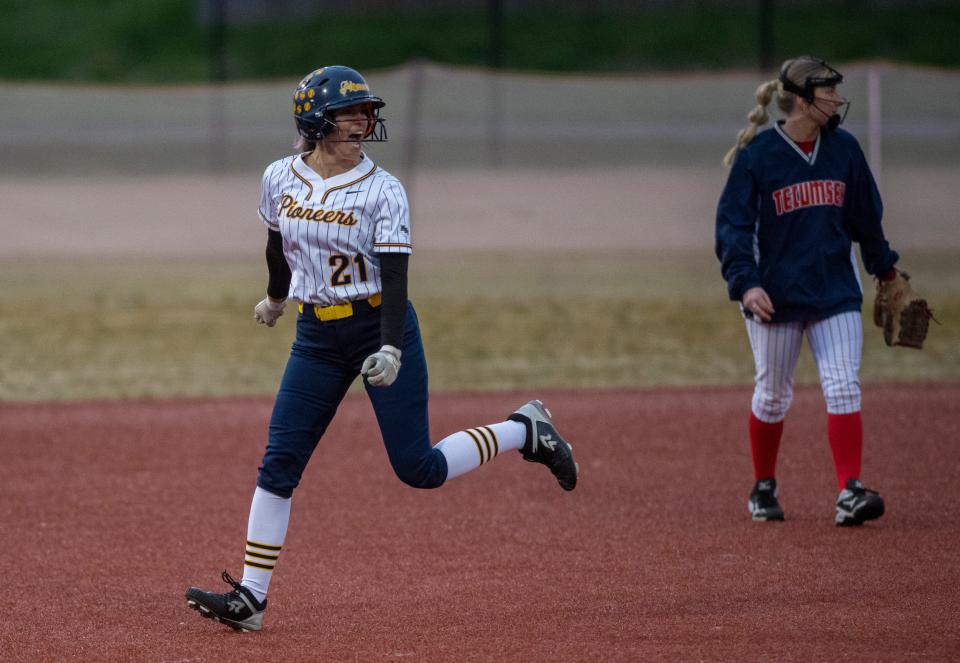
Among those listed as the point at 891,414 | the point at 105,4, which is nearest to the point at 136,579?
the point at 891,414

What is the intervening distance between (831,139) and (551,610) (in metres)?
2.76

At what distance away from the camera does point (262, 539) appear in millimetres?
5254

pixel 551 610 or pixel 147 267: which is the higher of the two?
pixel 551 610

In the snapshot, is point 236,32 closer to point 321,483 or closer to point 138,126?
point 138,126

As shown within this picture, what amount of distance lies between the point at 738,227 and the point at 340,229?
2.36m

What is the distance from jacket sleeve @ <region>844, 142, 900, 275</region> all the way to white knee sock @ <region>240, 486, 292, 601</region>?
3.18m

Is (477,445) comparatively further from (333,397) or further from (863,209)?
(863,209)

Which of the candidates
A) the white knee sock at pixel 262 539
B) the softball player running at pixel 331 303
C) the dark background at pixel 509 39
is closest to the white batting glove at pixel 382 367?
the softball player running at pixel 331 303

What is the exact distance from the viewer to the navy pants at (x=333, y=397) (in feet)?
17.1

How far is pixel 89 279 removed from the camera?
16859mm

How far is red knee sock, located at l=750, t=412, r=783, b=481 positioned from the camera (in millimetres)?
7062

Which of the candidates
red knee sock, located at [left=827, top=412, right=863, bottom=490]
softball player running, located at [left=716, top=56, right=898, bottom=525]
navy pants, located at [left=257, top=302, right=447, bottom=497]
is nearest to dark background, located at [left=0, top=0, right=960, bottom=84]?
softball player running, located at [left=716, top=56, right=898, bottom=525]

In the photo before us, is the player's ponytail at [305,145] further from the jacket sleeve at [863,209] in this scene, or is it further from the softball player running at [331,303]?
the jacket sleeve at [863,209]

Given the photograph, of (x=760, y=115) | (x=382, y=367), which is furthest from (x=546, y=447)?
(x=760, y=115)
